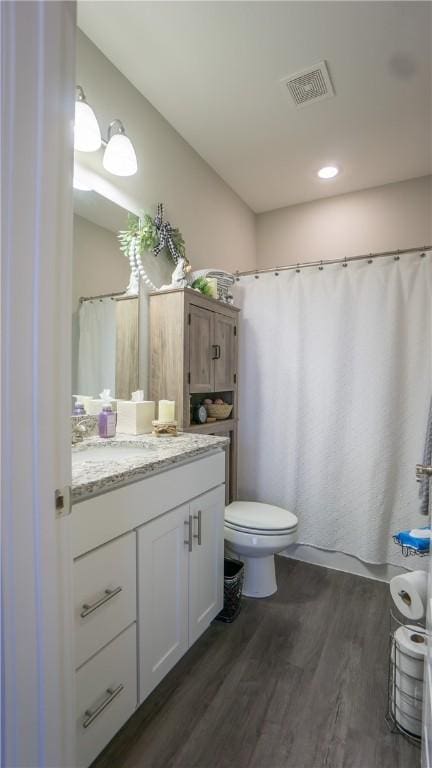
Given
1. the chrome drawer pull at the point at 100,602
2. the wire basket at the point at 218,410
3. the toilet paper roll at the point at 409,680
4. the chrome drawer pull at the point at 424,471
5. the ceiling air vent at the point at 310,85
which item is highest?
the ceiling air vent at the point at 310,85

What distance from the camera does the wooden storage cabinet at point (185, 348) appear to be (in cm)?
184

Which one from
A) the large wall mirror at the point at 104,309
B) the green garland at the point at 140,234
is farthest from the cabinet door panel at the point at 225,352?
the green garland at the point at 140,234

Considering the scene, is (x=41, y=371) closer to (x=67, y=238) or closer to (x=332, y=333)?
(x=67, y=238)

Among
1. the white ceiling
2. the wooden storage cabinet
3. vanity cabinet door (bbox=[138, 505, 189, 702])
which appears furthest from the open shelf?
the white ceiling

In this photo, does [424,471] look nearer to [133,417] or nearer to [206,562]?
[206,562]

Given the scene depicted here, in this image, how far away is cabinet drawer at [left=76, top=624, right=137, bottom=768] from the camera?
0.93 m

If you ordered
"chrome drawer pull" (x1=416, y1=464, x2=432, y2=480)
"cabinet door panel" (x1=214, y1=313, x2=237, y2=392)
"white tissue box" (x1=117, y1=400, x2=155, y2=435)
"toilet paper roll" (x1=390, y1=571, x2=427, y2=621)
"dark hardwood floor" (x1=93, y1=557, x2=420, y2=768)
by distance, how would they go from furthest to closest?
"cabinet door panel" (x1=214, y1=313, x2=237, y2=392) < "white tissue box" (x1=117, y1=400, x2=155, y2=435) < "toilet paper roll" (x1=390, y1=571, x2=427, y2=621) < "dark hardwood floor" (x1=93, y1=557, x2=420, y2=768) < "chrome drawer pull" (x1=416, y1=464, x2=432, y2=480)

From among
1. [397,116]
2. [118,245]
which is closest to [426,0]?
[397,116]

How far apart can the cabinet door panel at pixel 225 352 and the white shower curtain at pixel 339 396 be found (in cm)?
15

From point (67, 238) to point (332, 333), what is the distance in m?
1.83

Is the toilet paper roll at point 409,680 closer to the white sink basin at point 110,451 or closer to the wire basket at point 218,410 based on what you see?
the white sink basin at point 110,451

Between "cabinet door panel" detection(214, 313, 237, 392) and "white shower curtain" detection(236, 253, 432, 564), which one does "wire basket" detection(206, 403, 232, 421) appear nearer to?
"cabinet door panel" detection(214, 313, 237, 392)

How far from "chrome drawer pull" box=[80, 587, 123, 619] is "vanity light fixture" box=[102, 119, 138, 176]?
5.56 ft

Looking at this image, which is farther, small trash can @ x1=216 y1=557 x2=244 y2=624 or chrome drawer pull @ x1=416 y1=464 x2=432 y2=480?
small trash can @ x1=216 y1=557 x2=244 y2=624
